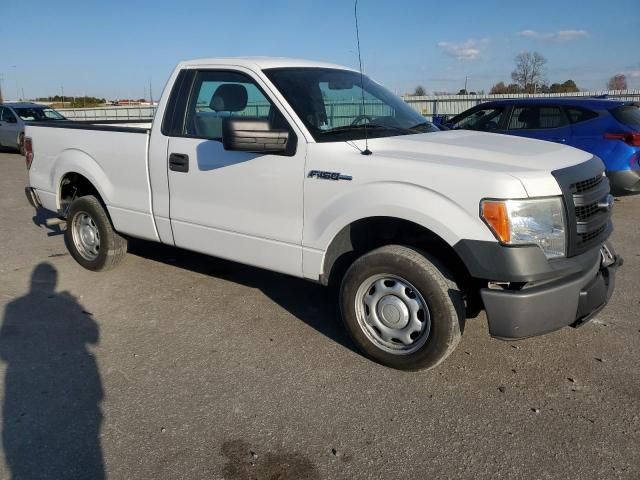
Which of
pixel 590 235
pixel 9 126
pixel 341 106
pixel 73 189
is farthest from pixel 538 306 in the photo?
pixel 9 126

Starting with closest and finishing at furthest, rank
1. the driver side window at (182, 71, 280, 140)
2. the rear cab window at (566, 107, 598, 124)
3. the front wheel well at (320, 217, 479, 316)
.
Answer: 1. the front wheel well at (320, 217, 479, 316)
2. the driver side window at (182, 71, 280, 140)
3. the rear cab window at (566, 107, 598, 124)

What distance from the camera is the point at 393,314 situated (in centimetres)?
347

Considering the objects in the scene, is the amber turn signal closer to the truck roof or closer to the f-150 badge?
the f-150 badge

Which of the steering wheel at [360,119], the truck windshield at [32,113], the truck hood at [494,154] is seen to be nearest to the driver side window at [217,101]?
the steering wheel at [360,119]

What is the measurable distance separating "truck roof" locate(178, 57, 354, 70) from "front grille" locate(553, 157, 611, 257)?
2.23 meters

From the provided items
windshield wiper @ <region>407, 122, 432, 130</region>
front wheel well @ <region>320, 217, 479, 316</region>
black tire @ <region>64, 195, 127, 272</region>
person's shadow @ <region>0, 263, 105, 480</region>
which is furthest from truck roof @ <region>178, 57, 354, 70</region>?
person's shadow @ <region>0, 263, 105, 480</region>

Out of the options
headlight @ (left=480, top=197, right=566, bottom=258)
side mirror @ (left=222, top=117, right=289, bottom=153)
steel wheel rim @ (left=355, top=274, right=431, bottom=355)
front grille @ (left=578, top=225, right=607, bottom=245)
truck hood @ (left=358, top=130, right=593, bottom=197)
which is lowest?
steel wheel rim @ (left=355, top=274, right=431, bottom=355)

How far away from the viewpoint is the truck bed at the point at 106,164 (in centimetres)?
476

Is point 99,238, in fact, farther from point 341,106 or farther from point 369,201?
point 369,201

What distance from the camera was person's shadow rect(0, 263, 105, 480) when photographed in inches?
106

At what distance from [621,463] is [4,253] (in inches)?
254

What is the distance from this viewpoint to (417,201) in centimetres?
320

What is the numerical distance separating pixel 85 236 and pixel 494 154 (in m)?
4.21

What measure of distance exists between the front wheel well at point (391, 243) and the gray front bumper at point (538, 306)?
449 millimetres
